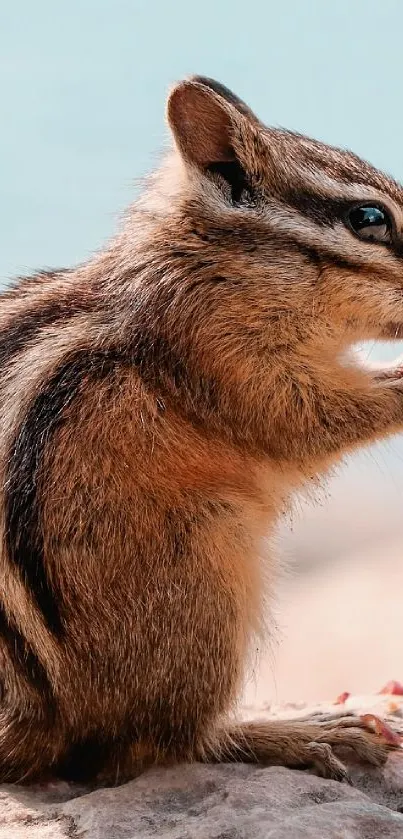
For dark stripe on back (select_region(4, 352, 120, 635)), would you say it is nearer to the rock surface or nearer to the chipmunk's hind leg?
the rock surface

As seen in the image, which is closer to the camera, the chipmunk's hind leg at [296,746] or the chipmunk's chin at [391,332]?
the chipmunk's hind leg at [296,746]

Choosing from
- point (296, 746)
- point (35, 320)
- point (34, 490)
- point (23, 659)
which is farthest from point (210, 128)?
point (296, 746)

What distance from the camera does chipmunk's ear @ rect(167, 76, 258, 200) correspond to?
448 centimetres

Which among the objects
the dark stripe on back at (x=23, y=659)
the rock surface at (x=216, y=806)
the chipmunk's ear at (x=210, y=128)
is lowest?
the rock surface at (x=216, y=806)

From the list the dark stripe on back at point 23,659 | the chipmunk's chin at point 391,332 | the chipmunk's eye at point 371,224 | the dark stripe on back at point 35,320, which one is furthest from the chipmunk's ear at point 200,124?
the dark stripe on back at point 23,659

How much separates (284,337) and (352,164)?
730 mm

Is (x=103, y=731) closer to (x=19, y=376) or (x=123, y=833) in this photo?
(x=123, y=833)

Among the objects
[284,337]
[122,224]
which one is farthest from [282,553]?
[122,224]

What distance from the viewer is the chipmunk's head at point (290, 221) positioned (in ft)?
14.5

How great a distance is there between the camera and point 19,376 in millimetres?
4227

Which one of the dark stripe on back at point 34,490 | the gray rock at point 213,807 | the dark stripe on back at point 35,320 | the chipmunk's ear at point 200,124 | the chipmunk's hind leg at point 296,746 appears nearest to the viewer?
the gray rock at point 213,807

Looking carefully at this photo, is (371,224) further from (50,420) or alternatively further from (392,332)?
(50,420)

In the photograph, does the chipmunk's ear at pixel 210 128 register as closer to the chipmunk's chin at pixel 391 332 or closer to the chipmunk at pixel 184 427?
the chipmunk at pixel 184 427

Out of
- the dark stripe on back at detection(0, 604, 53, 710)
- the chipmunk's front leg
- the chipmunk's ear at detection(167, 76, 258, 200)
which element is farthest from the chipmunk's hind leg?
the chipmunk's ear at detection(167, 76, 258, 200)
